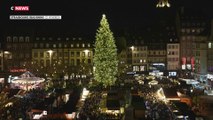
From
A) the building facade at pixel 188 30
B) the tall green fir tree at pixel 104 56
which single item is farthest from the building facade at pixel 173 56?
the tall green fir tree at pixel 104 56

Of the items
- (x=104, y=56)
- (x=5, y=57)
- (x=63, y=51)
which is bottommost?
(x=104, y=56)

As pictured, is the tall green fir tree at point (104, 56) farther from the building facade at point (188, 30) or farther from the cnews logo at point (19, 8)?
the cnews logo at point (19, 8)

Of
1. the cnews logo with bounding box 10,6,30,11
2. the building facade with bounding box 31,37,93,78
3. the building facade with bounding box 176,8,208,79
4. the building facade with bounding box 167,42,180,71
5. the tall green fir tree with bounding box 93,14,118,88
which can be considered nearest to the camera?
the tall green fir tree with bounding box 93,14,118,88

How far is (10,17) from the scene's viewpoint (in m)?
97.1

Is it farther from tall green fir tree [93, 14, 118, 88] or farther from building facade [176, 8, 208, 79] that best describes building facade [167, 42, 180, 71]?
tall green fir tree [93, 14, 118, 88]

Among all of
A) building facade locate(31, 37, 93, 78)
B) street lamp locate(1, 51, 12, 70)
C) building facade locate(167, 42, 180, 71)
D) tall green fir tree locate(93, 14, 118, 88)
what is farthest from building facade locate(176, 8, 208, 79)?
street lamp locate(1, 51, 12, 70)

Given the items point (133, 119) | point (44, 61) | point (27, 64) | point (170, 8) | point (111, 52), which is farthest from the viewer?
point (170, 8)

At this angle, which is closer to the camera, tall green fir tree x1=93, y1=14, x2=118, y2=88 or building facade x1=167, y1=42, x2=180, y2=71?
tall green fir tree x1=93, y1=14, x2=118, y2=88

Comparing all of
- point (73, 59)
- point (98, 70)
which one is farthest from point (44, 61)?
point (98, 70)

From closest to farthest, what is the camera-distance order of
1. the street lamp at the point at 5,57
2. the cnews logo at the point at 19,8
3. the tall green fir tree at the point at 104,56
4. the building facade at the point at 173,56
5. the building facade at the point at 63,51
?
the tall green fir tree at the point at 104,56
the street lamp at the point at 5,57
the building facade at the point at 63,51
the cnews logo at the point at 19,8
the building facade at the point at 173,56

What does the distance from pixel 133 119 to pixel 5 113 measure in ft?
41.1

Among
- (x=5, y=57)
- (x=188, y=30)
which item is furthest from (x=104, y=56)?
(x=188, y=30)

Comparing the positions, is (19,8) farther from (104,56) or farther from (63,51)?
(104,56)

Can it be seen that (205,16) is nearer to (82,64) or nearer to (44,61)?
(82,64)
